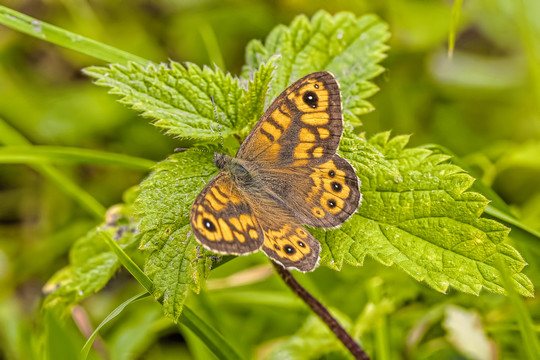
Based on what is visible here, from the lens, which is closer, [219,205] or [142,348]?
[219,205]

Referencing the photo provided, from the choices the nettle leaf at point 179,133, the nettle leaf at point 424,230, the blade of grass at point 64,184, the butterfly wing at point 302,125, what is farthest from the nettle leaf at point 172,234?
the blade of grass at point 64,184

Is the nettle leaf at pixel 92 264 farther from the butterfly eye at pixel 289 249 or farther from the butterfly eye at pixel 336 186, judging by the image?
the butterfly eye at pixel 336 186

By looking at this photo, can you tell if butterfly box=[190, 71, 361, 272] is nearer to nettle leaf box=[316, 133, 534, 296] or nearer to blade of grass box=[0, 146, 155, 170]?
nettle leaf box=[316, 133, 534, 296]

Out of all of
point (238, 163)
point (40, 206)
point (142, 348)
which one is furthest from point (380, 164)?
point (40, 206)

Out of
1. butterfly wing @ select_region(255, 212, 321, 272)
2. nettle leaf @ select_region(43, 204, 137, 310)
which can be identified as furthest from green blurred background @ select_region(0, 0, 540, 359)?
butterfly wing @ select_region(255, 212, 321, 272)

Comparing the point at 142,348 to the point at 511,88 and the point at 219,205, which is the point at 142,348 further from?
the point at 511,88

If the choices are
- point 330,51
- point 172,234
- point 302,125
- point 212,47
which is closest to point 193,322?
point 172,234
